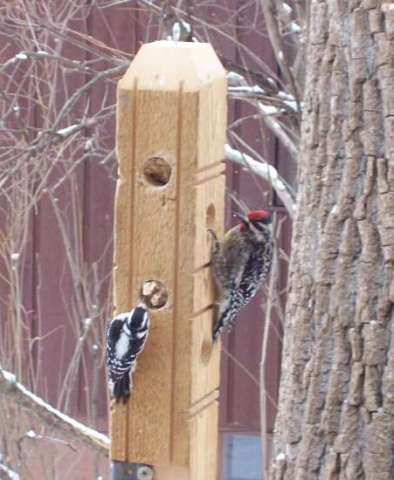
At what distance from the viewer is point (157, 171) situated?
267 centimetres

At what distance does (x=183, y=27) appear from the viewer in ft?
14.3

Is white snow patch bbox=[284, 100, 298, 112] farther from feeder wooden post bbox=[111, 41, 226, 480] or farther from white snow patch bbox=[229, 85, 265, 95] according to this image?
feeder wooden post bbox=[111, 41, 226, 480]

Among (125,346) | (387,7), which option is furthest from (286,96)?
(125,346)

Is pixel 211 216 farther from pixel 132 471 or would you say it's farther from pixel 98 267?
pixel 98 267

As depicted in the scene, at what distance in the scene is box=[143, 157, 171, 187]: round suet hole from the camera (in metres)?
2.65

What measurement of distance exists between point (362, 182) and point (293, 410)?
51 cm

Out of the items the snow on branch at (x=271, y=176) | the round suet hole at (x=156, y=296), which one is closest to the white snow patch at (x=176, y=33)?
the snow on branch at (x=271, y=176)

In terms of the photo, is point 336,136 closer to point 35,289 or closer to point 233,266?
point 233,266

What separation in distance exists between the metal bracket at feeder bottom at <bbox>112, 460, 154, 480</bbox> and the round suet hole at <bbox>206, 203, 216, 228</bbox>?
Answer: 0.54 metres

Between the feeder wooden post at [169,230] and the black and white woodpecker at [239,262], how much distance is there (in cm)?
12

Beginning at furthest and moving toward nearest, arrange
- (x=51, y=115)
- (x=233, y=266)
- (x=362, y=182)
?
(x=51, y=115)
(x=233, y=266)
(x=362, y=182)

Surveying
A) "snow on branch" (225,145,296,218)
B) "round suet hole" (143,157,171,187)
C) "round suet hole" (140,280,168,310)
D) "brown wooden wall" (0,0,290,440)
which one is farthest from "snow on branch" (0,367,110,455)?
"brown wooden wall" (0,0,290,440)

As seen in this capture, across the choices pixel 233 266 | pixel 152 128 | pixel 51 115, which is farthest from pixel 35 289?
pixel 152 128

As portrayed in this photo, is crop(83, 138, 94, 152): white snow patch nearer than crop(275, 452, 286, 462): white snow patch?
No
